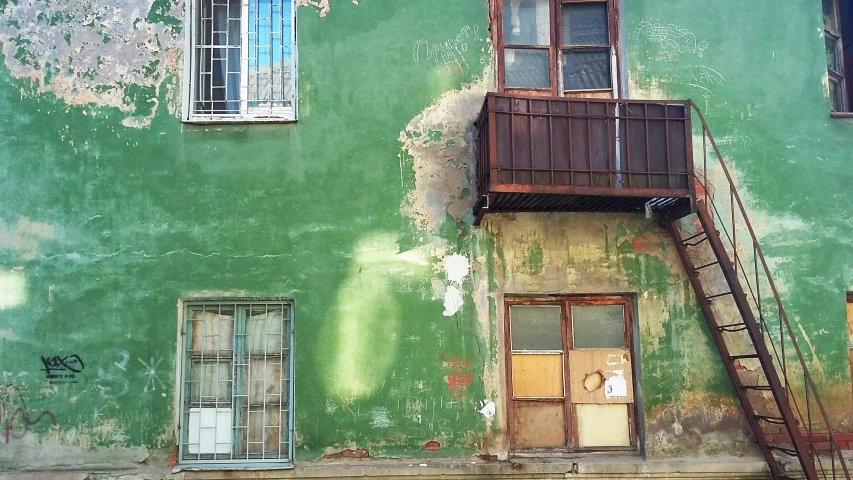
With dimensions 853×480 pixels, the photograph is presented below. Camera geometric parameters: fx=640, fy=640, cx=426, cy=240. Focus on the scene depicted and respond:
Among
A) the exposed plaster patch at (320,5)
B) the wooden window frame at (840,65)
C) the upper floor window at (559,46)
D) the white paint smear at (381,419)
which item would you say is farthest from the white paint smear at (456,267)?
the wooden window frame at (840,65)

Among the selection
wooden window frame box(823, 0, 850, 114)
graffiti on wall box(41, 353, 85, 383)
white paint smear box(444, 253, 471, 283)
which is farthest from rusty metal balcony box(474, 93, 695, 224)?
graffiti on wall box(41, 353, 85, 383)

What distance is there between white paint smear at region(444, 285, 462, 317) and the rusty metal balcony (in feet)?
2.93

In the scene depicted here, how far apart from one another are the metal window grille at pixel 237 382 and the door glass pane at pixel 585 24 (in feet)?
13.2

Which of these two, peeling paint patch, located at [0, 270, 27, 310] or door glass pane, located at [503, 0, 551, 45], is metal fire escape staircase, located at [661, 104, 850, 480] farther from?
peeling paint patch, located at [0, 270, 27, 310]

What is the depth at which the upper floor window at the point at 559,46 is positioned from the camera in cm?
661

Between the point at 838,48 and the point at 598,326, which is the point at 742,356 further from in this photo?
the point at 838,48

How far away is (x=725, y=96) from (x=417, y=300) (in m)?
3.72

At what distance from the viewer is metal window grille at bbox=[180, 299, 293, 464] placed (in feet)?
20.2

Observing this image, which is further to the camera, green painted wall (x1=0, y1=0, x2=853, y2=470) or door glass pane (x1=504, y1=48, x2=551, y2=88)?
door glass pane (x1=504, y1=48, x2=551, y2=88)

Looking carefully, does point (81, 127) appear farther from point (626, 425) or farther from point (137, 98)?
point (626, 425)

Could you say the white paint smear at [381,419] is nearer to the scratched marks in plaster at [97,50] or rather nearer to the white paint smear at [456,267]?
the white paint smear at [456,267]

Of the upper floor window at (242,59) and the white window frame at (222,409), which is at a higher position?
the upper floor window at (242,59)

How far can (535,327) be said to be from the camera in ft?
20.9

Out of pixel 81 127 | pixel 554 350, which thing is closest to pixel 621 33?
pixel 554 350
